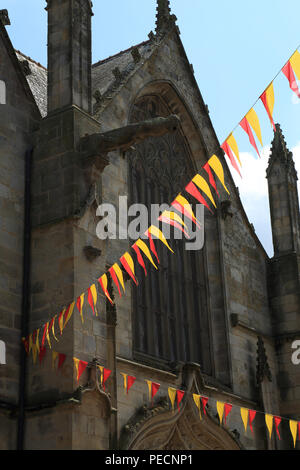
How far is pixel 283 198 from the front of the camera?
776 inches

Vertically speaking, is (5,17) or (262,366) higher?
(5,17)

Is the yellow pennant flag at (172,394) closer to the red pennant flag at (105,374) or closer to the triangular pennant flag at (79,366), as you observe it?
the red pennant flag at (105,374)

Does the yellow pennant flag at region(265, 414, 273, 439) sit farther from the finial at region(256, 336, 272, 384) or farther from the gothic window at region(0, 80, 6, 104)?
the gothic window at region(0, 80, 6, 104)

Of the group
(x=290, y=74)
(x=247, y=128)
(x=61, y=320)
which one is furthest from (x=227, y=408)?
(x=290, y=74)

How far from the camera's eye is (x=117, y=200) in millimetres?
15469

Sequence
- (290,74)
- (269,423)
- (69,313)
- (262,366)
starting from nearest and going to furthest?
(290,74), (69,313), (269,423), (262,366)

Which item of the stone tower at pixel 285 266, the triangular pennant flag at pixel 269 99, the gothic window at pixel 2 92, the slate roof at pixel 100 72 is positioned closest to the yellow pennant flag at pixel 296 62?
the triangular pennant flag at pixel 269 99

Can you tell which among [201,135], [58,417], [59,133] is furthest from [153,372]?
[201,135]

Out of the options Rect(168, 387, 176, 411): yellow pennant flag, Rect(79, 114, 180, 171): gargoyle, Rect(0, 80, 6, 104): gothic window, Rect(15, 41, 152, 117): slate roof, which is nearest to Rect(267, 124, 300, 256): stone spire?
Rect(15, 41, 152, 117): slate roof

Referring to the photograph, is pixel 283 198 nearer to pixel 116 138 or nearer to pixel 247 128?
pixel 116 138

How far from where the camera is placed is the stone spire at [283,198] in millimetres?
19516

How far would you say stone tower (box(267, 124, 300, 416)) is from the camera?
18.2m

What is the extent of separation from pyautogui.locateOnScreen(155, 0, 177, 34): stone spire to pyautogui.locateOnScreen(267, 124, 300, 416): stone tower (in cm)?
351

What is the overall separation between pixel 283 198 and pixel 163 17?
16.1ft
